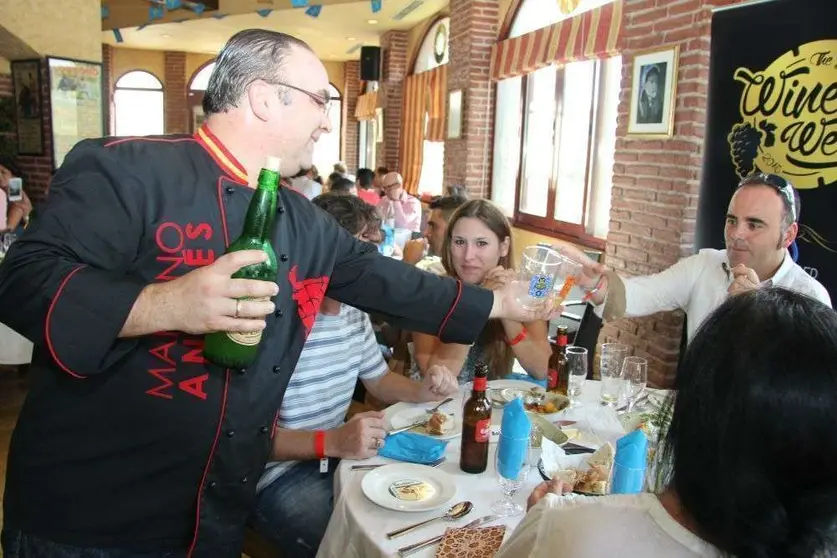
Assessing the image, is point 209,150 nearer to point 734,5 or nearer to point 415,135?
point 734,5

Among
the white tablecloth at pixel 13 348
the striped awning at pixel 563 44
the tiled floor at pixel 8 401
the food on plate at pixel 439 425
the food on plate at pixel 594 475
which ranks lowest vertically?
the tiled floor at pixel 8 401

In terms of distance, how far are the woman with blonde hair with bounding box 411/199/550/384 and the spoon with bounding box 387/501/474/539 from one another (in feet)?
3.27

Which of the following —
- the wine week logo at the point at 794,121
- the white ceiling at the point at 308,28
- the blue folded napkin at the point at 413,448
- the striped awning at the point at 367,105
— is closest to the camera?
the blue folded napkin at the point at 413,448

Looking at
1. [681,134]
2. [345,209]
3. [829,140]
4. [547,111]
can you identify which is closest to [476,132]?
[547,111]

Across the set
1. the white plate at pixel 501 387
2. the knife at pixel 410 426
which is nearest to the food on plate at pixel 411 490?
the knife at pixel 410 426

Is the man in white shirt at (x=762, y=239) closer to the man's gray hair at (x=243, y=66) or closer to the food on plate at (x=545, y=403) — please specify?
the food on plate at (x=545, y=403)

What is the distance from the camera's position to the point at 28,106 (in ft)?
23.6

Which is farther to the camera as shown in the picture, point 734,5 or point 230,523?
point 734,5

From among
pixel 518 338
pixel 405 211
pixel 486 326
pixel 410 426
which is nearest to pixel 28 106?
pixel 405 211

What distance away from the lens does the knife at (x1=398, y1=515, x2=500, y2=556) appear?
134cm

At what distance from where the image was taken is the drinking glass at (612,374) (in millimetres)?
2088

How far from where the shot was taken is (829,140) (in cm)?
337

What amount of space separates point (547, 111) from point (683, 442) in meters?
6.94

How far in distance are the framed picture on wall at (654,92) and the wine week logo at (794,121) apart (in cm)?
44
